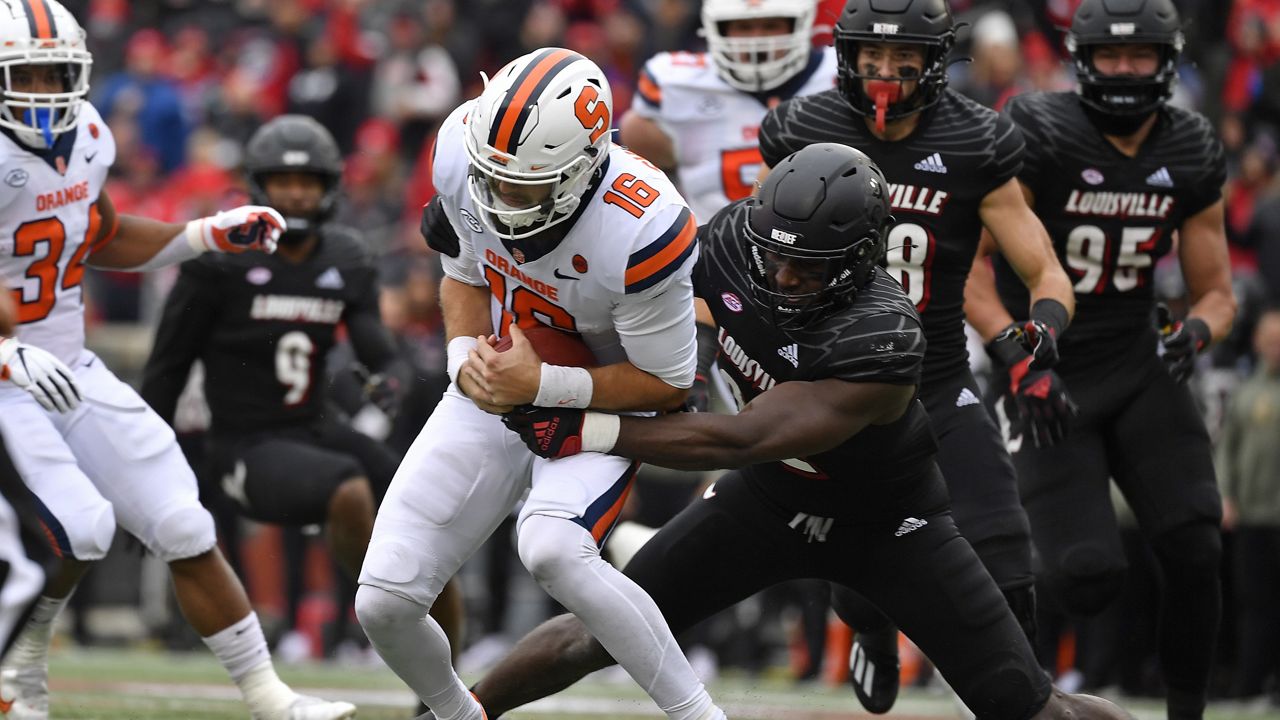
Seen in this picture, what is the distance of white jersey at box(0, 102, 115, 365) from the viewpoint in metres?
5.11

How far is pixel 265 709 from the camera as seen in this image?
5.22 m

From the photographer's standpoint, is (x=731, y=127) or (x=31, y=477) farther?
(x=731, y=127)

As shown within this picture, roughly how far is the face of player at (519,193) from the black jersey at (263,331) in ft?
9.77

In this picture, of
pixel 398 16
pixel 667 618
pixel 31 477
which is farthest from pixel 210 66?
pixel 667 618

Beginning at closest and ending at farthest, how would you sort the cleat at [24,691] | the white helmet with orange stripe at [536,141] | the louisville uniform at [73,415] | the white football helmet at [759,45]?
the white helmet with orange stripe at [536,141] → the louisville uniform at [73,415] → the cleat at [24,691] → the white football helmet at [759,45]

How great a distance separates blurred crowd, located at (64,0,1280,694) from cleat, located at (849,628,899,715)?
2.78 metres

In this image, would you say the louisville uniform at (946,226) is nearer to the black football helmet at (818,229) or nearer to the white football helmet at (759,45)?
the black football helmet at (818,229)

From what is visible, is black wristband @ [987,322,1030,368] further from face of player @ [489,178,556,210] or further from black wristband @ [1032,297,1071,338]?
face of player @ [489,178,556,210]

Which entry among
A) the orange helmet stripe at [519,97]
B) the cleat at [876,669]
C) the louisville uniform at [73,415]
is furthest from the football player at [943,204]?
the louisville uniform at [73,415]

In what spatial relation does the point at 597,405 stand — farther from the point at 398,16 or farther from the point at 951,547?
the point at 398,16

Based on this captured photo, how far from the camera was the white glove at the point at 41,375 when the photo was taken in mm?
4766

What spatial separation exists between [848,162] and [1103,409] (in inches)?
69.2

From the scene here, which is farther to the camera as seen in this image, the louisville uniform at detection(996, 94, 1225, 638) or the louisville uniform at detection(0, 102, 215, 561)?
the louisville uniform at detection(996, 94, 1225, 638)

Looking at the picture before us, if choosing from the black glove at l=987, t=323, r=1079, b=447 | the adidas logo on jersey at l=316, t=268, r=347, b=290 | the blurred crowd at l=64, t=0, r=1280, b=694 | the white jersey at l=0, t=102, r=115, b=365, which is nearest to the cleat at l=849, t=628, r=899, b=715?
the black glove at l=987, t=323, r=1079, b=447
